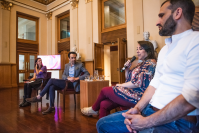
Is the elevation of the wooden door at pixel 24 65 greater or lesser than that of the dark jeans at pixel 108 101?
greater

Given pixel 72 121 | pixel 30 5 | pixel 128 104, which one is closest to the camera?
pixel 128 104

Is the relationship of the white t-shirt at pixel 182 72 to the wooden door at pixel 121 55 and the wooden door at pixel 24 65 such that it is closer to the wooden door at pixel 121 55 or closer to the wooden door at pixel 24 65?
the wooden door at pixel 121 55

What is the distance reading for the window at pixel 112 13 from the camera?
6.06m

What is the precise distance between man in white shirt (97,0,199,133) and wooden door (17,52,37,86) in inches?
322

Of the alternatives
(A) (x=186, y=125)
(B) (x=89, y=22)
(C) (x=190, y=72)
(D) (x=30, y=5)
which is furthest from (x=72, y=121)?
(D) (x=30, y=5)

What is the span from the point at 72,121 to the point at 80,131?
1.35 ft

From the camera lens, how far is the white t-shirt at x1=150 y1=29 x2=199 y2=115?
60cm

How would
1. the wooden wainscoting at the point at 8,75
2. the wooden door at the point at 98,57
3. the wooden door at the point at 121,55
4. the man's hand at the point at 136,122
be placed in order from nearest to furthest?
Answer: the man's hand at the point at 136,122, the wooden door at the point at 121,55, the wooden door at the point at 98,57, the wooden wainscoting at the point at 8,75

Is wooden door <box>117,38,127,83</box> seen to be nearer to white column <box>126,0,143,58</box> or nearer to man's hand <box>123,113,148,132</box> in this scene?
white column <box>126,0,143,58</box>

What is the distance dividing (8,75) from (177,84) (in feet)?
26.9

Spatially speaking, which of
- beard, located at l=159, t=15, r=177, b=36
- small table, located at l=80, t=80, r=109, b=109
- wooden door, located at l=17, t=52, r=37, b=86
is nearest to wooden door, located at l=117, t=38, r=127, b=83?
small table, located at l=80, t=80, r=109, b=109

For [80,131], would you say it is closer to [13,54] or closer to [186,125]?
[186,125]

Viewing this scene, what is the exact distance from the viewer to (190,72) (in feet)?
2.05

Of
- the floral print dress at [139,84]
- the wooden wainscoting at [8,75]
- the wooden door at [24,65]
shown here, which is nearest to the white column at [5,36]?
the wooden wainscoting at [8,75]
